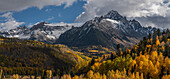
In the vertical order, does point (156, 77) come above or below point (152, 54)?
below

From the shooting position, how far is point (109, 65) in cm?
19788

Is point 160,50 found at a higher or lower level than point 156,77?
higher

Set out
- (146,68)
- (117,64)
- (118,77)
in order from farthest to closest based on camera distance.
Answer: (117,64) → (146,68) → (118,77)

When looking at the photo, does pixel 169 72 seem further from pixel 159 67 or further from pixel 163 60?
pixel 163 60

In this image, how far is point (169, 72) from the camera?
151125 mm

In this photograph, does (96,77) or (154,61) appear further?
(154,61)

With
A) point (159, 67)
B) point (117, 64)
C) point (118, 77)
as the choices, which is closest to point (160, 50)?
point (159, 67)

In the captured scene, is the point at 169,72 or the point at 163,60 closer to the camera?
the point at 169,72

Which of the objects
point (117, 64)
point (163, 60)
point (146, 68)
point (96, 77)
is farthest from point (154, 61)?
point (96, 77)

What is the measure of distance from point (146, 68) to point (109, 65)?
48691 mm

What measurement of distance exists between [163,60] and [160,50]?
26873mm

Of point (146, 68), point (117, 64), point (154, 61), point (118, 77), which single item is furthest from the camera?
point (117, 64)

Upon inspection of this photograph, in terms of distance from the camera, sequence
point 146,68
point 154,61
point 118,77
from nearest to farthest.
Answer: point 118,77, point 146,68, point 154,61

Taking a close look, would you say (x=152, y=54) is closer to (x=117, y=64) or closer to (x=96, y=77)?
(x=117, y=64)
